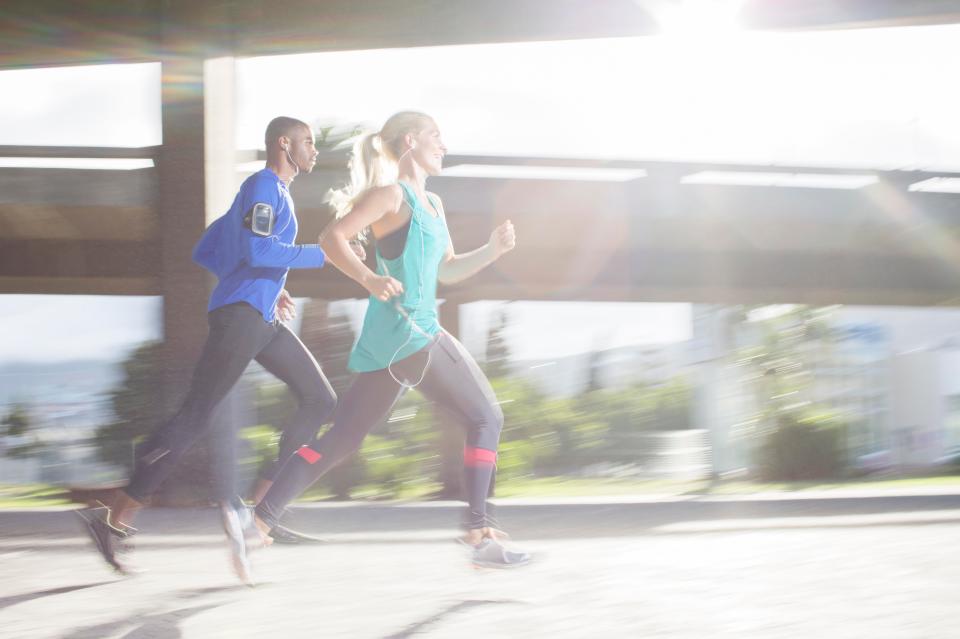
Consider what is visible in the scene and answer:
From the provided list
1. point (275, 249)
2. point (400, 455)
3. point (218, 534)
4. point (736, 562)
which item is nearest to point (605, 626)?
point (736, 562)

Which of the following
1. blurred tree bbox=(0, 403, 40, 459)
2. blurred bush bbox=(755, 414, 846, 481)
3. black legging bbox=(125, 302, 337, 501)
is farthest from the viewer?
blurred bush bbox=(755, 414, 846, 481)

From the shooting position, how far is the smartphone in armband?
4.26m

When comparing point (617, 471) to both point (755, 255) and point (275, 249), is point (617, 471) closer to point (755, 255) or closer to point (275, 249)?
point (755, 255)

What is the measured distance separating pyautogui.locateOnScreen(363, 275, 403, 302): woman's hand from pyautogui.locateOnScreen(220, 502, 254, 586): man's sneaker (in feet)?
3.37

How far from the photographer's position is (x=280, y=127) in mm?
4469

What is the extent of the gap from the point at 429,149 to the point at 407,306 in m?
0.73

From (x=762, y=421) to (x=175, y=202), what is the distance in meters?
9.88

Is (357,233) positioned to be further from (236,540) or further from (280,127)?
(236,540)

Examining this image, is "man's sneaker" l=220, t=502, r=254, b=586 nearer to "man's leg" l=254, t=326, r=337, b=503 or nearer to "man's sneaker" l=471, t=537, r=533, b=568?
"man's leg" l=254, t=326, r=337, b=503

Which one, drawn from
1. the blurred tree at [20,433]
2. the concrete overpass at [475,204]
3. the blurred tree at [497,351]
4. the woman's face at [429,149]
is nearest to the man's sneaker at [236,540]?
the woman's face at [429,149]

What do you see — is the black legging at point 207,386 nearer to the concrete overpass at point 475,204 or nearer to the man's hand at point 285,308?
the man's hand at point 285,308

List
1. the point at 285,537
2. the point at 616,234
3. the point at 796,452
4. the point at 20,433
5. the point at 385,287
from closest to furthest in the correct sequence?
the point at 385,287
the point at 285,537
the point at 20,433
the point at 616,234
the point at 796,452

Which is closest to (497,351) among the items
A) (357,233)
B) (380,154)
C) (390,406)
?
(380,154)

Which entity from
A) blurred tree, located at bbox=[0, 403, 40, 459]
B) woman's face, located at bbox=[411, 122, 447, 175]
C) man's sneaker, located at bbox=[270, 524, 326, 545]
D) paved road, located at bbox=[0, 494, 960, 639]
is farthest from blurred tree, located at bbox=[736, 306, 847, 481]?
woman's face, located at bbox=[411, 122, 447, 175]
